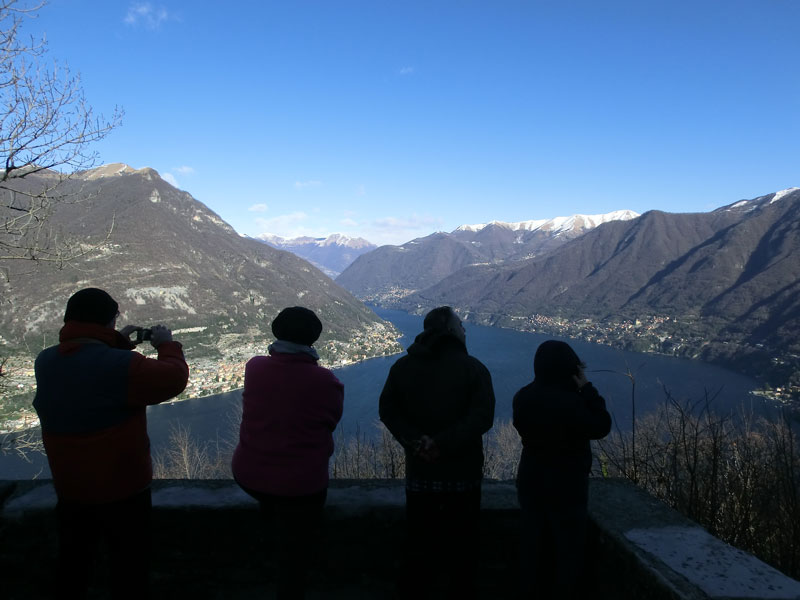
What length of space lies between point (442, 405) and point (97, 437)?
3.84 feet

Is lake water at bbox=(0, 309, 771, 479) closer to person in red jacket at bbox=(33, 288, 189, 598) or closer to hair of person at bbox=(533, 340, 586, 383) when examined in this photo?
hair of person at bbox=(533, 340, 586, 383)

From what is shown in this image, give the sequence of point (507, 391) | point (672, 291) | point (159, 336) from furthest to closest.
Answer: point (672, 291) → point (507, 391) → point (159, 336)

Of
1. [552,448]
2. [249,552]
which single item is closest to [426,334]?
[552,448]

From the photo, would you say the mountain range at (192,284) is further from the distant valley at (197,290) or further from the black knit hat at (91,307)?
the black knit hat at (91,307)

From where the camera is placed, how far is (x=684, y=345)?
7219 centimetres

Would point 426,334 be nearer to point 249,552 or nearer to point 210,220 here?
point 249,552

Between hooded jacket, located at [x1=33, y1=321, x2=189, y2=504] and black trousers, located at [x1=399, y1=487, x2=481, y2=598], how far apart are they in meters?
1.00

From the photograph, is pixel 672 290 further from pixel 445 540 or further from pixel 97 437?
pixel 97 437

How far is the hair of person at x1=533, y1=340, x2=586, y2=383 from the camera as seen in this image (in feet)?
6.44

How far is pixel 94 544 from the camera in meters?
1.56

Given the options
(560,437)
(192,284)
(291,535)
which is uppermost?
(192,284)

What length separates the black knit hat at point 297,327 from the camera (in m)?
1.73

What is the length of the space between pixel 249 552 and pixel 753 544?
7.96 feet

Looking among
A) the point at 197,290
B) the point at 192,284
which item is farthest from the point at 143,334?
the point at 192,284
